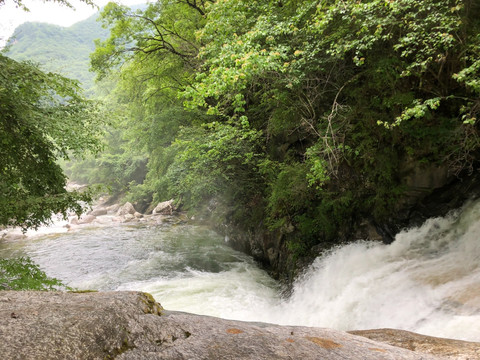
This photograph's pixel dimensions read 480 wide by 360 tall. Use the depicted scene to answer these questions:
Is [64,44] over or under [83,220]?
over

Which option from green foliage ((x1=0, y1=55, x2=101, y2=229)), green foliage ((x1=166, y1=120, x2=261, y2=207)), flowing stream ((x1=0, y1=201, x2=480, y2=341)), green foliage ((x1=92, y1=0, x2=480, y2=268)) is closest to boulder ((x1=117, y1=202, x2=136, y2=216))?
flowing stream ((x1=0, y1=201, x2=480, y2=341))

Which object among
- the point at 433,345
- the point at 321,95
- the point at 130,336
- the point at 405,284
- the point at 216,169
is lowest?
the point at 405,284

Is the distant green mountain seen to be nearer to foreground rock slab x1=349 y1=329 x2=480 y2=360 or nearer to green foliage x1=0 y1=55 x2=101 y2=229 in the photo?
green foliage x1=0 y1=55 x2=101 y2=229

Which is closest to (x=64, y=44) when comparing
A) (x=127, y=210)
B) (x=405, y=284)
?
(x=127, y=210)

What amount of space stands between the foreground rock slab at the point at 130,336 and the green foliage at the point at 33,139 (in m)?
2.95

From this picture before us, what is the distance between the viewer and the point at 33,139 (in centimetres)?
486

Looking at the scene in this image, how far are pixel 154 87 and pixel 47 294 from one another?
1185 cm

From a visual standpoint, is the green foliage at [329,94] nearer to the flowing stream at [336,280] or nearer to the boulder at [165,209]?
the flowing stream at [336,280]

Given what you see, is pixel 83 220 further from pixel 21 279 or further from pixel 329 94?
pixel 329 94

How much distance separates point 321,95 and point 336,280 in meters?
4.19

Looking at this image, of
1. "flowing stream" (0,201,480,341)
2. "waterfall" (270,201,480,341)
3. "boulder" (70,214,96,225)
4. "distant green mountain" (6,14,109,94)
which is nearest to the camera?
"waterfall" (270,201,480,341)

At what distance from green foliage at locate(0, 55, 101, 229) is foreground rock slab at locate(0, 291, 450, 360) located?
2950mm

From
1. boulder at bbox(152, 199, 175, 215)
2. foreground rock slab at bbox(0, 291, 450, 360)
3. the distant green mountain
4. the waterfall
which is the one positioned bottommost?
boulder at bbox(152, 199, 175, 215)

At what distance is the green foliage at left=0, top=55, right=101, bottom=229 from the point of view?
4328mm
